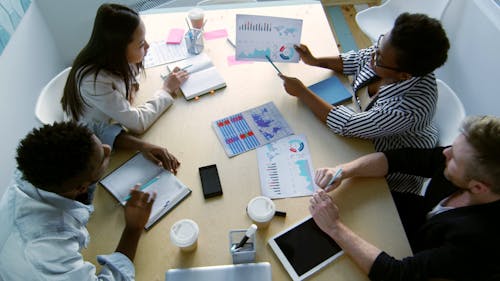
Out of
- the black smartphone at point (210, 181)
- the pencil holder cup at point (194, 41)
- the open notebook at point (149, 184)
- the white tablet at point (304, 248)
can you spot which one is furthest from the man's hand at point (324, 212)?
the pencil holder cup at point (194, 41)

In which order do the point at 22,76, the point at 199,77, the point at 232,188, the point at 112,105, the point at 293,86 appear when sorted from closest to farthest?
the point at 232,188 < the point at 112,105 < the point at 293,86 < the point at 199,77 < the point at 22,76

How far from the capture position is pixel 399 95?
1367 mm

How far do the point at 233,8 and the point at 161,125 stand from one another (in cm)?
97

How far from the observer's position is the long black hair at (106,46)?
1.34 meters

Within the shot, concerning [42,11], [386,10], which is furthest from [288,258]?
[42,11]

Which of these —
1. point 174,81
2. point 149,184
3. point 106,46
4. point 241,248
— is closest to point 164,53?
point 174,81

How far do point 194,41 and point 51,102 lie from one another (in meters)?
0.72

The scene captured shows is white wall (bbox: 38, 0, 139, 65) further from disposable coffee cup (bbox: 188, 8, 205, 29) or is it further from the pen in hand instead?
the pen in hand

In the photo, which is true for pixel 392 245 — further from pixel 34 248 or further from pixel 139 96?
pixel 139 96

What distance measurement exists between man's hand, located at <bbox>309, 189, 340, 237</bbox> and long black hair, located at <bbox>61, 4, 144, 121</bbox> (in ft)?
2.95

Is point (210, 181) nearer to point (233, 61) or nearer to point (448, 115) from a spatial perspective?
point (233, 61)

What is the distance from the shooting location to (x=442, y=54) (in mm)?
1278

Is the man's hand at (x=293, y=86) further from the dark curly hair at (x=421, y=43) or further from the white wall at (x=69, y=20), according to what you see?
the white wall at (x=69, y=20)

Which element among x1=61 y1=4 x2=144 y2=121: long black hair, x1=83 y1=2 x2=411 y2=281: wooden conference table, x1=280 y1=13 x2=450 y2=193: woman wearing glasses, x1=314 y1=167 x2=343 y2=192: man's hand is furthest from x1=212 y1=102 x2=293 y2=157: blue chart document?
x1=61 y1=4 x2=144 y2=121: long black hair
